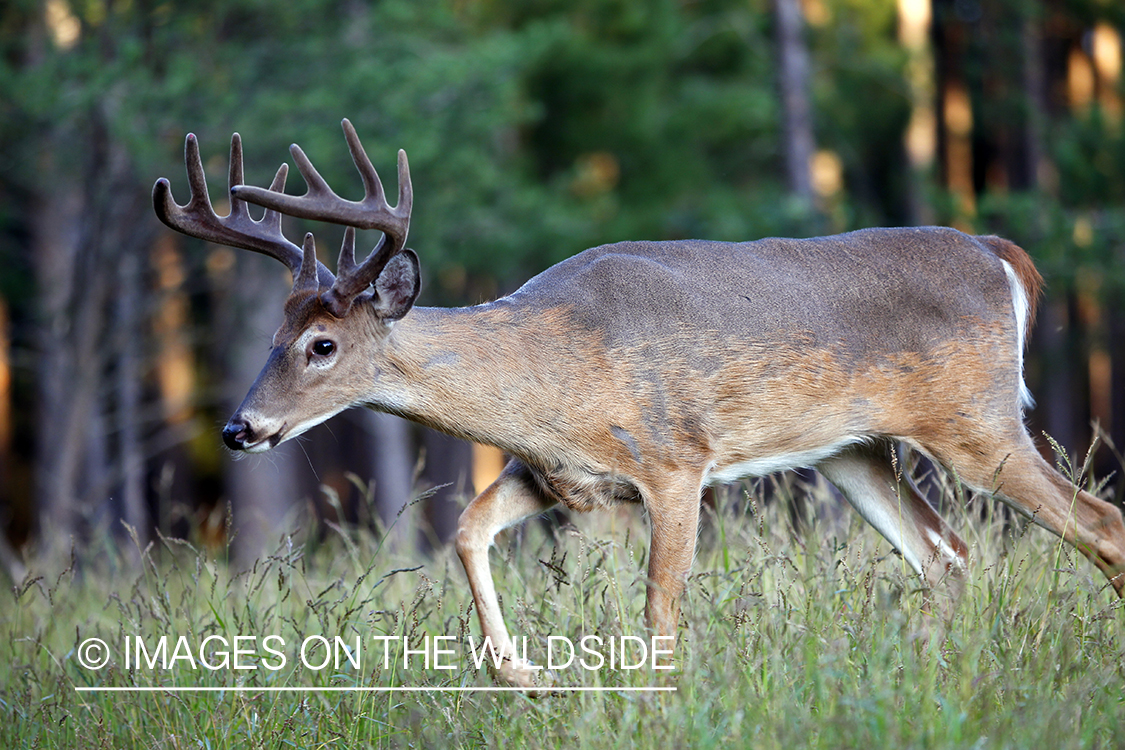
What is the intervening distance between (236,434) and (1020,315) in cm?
326

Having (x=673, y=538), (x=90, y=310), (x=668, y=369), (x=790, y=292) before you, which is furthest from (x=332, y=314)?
(x=90, y=310)

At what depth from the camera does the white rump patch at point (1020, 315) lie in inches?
194

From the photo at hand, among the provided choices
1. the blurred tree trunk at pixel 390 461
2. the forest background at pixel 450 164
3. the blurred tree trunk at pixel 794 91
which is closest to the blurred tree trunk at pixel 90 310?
the forest background at pixel 450 164

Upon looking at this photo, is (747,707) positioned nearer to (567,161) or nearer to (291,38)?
(291,38)

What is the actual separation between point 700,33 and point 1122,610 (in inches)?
565

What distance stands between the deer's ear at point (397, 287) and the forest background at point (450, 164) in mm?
960

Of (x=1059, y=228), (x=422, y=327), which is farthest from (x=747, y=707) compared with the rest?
(x=1059, y=228)

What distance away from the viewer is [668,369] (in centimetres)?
459

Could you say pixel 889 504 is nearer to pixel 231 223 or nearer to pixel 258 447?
pixel 258 447

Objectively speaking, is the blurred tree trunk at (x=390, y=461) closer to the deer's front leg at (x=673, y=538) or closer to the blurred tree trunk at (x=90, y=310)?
the blurred tree trunk at (x=90, y=310)

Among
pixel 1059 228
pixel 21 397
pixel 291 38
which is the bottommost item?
pixel 21 397

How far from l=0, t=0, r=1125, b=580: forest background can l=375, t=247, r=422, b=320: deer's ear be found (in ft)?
3.15

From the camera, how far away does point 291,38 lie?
1094 cm

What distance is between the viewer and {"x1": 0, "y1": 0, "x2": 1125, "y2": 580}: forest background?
402 inches
